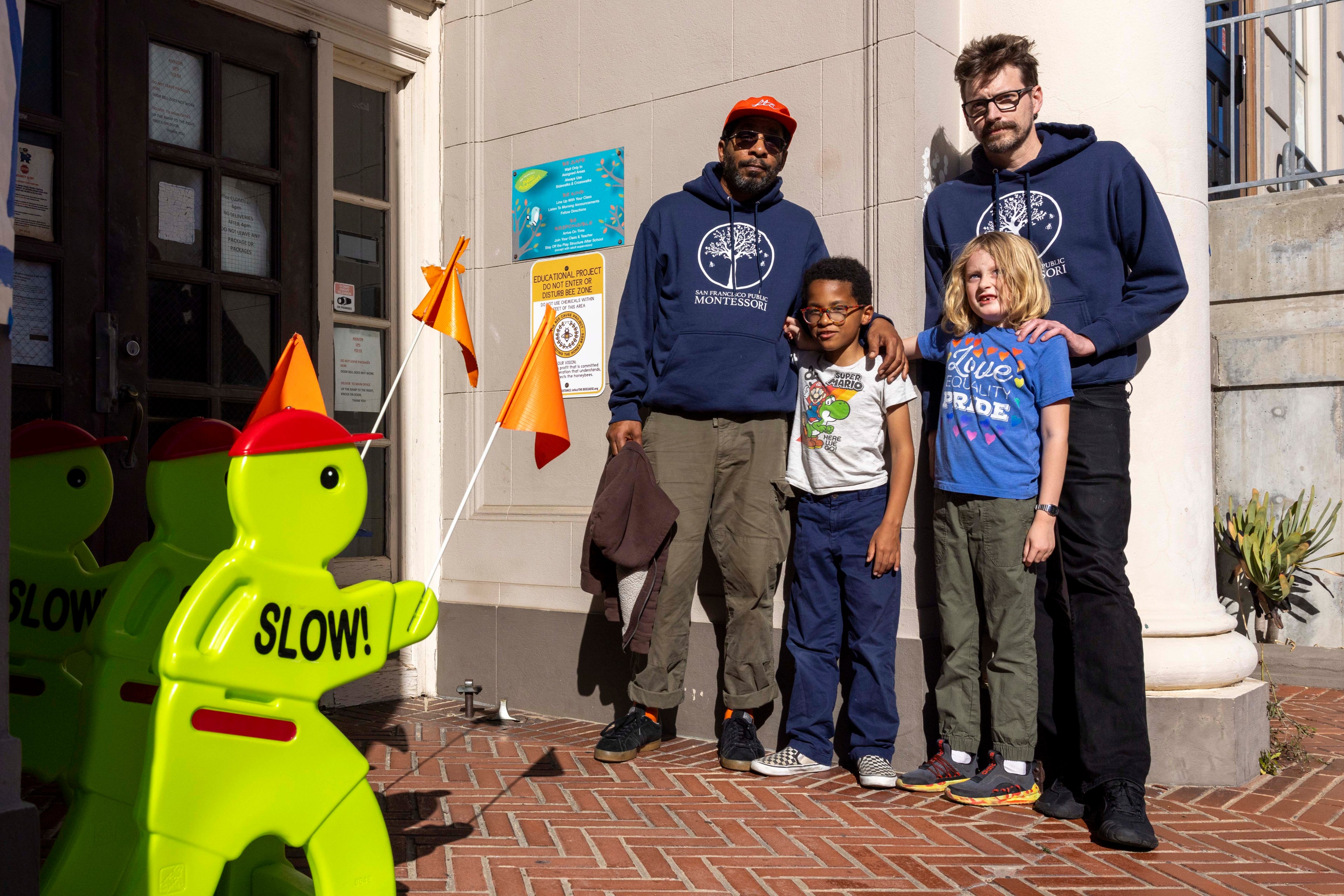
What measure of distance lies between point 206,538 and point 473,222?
3.49 metres

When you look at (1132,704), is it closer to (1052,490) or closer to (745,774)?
(1052,490)

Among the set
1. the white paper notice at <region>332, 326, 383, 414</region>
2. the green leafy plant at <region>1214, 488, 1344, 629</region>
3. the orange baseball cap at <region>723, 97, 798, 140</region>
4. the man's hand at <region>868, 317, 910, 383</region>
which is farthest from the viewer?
the green leafy plant at <region>1214, 488, 1344, 629</region>

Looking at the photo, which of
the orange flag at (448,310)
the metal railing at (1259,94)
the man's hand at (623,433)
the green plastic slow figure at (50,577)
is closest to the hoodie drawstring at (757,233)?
the man's hand at (623,433)

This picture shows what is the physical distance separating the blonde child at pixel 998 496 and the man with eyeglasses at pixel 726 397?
751 mm

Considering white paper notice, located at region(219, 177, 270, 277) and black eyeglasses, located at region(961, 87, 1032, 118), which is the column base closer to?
black eyeglasses, located at region(961, 87, 1032, 118)

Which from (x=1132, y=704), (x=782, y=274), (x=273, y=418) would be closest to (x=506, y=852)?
(x=273, y=418)

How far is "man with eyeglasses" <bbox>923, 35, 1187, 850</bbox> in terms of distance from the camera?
11.8 feet

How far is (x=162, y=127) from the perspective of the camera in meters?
4.79

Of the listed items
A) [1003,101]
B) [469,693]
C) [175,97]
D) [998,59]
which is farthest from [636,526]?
[175,97]

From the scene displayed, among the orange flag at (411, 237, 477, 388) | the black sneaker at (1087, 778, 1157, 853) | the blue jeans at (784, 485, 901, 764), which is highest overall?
the orange flag at (411, 237, 477, 388)

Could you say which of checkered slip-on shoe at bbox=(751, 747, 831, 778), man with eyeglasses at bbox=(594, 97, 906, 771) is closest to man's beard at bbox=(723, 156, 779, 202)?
man with eyeglasses at bbox=(594, 97, 906, 771)

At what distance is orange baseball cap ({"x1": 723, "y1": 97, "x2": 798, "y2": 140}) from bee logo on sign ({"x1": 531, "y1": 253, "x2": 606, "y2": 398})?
4.01ft

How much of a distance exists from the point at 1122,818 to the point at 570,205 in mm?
3667

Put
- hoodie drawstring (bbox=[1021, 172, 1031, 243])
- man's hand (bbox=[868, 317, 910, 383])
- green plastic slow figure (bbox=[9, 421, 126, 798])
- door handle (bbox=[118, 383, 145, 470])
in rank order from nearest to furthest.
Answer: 1. green plastic slow figure (bbox=[9, 421, 126, 798])
2. hoodie drawstring (bbox=[1021, 172, 1031, 243])
3. man's hand (bbox=[868, 317, 910, 383])
4. door handle (bbox=[118, 383, 145, 470])
